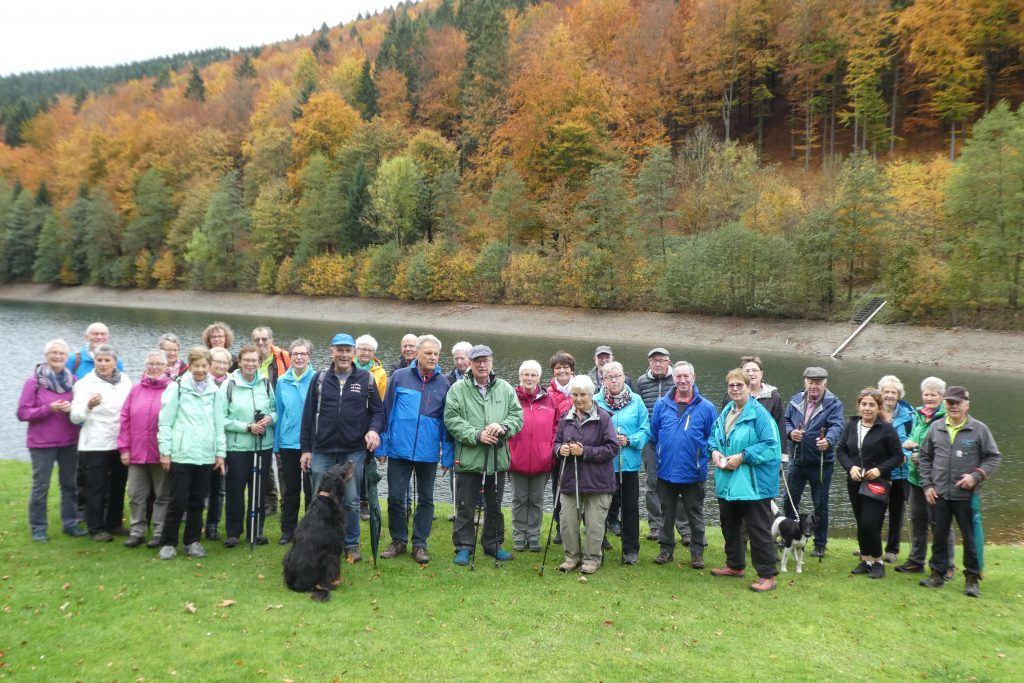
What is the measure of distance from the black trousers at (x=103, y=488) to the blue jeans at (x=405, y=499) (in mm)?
3221

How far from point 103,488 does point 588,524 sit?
5584mm

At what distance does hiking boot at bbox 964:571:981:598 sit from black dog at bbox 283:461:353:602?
6646 millimetres

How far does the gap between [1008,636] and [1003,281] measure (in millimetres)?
31910

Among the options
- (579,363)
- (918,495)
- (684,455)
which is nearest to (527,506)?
(684,455)

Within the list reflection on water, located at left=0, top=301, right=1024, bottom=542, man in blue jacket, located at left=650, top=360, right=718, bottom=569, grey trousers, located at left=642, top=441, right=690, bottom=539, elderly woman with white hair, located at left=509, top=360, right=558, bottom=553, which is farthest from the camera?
reflection on water, located at left=0, top=301, right=1024, bottom=542

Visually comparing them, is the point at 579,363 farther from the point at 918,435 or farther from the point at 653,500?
the point at 918,435

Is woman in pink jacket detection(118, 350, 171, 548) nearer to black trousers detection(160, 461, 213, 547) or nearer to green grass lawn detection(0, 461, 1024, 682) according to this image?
black trousers detection(160, 461, 213, 547)

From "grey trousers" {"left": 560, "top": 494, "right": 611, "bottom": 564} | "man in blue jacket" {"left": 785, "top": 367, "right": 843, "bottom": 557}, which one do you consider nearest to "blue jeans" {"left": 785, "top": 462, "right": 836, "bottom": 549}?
"man in blue jacket" {"left": 785, "top": 367, "right": 843, "bottom": 557}

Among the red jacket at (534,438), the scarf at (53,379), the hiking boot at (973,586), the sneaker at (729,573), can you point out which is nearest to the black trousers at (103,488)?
the scarf at (53,379)

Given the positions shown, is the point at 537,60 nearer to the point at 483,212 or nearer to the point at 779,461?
the point at 483,212

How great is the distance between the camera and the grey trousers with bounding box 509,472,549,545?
25.3 feet

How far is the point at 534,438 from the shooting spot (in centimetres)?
A: 752

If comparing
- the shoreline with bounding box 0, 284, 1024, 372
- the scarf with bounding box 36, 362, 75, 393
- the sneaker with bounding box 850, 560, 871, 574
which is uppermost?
the shoreline with bounding box 0, 284, 1024, 372

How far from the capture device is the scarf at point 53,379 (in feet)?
23.5
